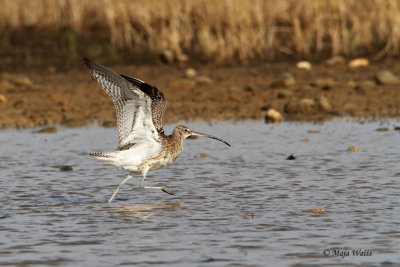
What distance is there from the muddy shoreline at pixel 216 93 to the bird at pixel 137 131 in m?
5.28

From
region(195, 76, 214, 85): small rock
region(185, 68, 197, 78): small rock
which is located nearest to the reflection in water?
Answer: region(195, 76, 214, 85): small rock

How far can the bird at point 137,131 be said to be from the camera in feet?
28.6

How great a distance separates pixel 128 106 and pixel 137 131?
1.06ft

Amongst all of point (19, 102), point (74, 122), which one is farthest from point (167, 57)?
point (74, 122)

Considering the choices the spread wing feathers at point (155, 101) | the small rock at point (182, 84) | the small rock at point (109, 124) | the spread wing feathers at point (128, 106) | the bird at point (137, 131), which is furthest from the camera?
the small rock at point (182, 84)

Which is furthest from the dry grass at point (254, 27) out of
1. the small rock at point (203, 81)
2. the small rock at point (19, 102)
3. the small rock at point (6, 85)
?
the small rock at point (19, 102)

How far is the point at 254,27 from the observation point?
20.3 meters

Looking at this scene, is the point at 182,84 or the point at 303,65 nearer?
the point at 182,84

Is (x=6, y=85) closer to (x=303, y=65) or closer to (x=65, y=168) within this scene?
(x=303, y=65)

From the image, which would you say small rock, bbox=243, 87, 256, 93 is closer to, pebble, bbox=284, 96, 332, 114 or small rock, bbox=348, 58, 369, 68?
pebble, bbox=284, 96, 332, 114

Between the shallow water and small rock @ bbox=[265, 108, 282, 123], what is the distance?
939mm

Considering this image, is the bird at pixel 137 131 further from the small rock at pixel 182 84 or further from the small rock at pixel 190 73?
the small rock at pixel 190 73

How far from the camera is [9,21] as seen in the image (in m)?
22.9

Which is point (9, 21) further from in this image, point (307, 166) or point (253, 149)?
point (307, 166)
